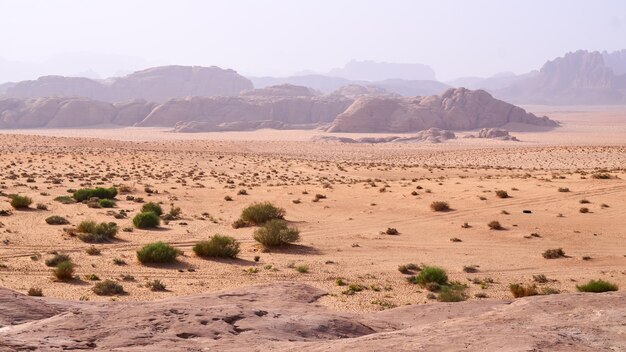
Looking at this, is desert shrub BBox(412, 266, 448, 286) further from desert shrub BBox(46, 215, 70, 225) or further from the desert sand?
desert shrub BBox(46, 215, 70, 225)

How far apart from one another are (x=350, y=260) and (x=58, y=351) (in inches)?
476

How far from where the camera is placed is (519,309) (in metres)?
9.26

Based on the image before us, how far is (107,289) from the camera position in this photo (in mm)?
13672

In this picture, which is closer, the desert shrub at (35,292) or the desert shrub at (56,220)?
the desert shrub at (35,292)

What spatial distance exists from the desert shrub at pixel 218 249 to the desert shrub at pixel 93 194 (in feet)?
40.8

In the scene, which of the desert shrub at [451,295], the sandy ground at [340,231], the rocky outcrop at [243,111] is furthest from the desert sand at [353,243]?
the rocky outcrop at [243,111]

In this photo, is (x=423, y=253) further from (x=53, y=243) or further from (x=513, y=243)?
(x=53, y=243)

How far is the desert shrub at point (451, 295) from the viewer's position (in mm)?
13123

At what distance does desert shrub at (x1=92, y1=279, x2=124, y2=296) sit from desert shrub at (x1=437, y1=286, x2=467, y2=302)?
20.4 ft

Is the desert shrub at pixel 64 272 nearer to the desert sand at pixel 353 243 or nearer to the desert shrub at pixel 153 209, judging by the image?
the desert sand at pixel 353 243

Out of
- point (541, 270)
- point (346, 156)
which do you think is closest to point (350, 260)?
point (541, 270)

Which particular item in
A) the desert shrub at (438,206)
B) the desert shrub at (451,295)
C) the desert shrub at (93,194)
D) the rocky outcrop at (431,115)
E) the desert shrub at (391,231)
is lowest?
the desert shrub at (391,231)

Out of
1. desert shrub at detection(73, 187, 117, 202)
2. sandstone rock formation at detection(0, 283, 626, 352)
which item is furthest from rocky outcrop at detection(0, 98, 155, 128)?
sandstone rock formation at detection(0, 283, 626, 352)

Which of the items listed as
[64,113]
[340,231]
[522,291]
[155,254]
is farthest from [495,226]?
[64,113]
